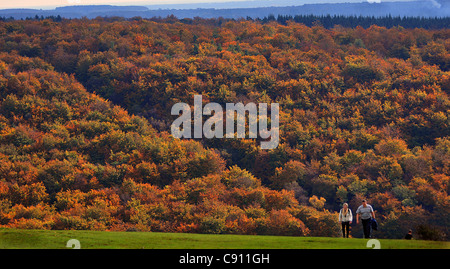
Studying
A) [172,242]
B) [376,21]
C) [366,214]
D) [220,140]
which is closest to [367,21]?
[376,21]

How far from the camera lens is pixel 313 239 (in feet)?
59.3

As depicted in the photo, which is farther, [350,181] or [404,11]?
[404,11]

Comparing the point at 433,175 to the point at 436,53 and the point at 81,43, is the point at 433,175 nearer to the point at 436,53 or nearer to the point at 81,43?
the point at 436,53

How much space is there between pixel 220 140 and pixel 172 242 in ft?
159

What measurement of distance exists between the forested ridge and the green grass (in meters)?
3.13

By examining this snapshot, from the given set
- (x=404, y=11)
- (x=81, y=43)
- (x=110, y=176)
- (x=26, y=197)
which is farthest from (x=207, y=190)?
(x=404, y=11)

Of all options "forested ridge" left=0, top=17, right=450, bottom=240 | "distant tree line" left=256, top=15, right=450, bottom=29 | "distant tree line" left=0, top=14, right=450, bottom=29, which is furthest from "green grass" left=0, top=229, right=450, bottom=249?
"distant tree line" left=256, top=15, right=450, bottom=29

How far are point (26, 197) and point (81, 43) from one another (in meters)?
48.4

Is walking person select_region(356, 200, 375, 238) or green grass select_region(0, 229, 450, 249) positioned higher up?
walking person select_region(356, 200, 375, 238)

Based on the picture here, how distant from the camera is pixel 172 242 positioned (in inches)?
684

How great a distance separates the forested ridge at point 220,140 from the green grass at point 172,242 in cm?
→ 313

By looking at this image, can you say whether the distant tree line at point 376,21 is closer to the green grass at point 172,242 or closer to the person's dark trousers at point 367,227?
the person's dark trousers at point 367,227

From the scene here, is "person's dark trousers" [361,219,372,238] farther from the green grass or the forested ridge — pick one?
the forested ridge

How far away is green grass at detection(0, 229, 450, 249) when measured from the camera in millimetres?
16078
